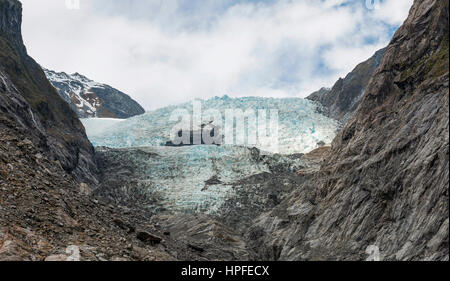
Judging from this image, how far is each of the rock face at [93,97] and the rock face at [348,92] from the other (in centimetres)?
5909

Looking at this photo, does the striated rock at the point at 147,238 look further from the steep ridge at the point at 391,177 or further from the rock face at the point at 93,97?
the rock face at the point at 93,97

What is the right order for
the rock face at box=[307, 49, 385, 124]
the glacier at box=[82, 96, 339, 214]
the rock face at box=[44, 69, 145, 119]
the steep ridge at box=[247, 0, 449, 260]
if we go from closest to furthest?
1. the steep ridge at box=[247, 0, 449, 260]
2. the glacier at box=[82, 96, 339, 214]
3. the rock face at box=[307, 49, 385, 124]
4. the rock face at box=[44, 69, 145, 119]

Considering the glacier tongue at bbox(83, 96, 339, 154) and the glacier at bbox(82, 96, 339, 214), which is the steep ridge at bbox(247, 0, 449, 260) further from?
the glacier tongue at bbox(83, 96, 339, 154)

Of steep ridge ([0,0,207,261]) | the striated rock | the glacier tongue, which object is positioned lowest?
the striated rock

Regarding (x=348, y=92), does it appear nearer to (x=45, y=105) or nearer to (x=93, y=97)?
(x=45, y=105)

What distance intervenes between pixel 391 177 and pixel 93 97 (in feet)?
392

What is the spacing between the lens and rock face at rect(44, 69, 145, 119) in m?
121

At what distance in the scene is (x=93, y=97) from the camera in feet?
420

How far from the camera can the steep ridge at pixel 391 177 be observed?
46.1ft

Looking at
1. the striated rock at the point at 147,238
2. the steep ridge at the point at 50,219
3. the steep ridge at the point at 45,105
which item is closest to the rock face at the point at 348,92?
the steep ridge at the point at 45,105

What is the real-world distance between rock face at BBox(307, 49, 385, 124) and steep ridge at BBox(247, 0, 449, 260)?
1832 inches

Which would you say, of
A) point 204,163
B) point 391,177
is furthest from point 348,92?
point 391,177

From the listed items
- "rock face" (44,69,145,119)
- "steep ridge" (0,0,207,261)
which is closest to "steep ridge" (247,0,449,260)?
"steep ridge" (0,0,207,261)
